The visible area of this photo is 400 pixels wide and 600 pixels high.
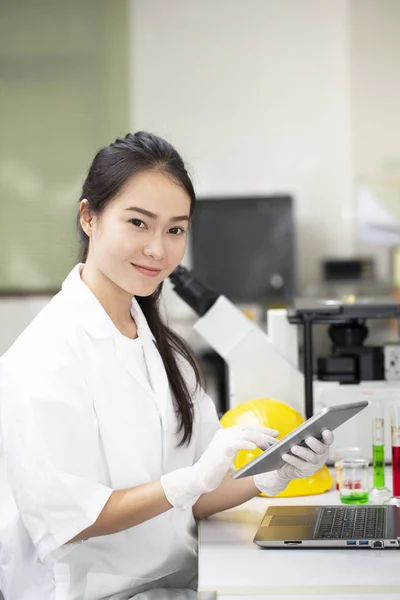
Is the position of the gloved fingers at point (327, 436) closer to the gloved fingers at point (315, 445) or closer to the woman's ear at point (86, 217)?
the gloved fingers at point (315, 445)

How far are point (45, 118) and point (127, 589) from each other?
472cm

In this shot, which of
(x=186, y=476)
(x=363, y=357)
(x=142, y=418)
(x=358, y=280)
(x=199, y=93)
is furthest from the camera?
(x=199, y=93)

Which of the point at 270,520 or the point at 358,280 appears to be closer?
the point at 270,520

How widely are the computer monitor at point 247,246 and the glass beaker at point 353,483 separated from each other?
366 centimetres

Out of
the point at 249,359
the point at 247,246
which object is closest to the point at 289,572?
the point at 249,359

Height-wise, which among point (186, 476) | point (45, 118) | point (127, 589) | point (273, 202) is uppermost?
point (45, 118)

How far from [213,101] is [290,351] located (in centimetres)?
382

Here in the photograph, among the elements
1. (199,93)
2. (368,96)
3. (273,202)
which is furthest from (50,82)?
(368,96)

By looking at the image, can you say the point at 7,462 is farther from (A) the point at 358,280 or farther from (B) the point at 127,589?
(A) the point at 358,280

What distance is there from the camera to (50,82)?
572 centimetres

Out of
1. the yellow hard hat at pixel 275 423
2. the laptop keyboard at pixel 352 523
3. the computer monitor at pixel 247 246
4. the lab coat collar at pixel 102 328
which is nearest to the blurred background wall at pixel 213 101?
the computer monitor at pixel 247 246

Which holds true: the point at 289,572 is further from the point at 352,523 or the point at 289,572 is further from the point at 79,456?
the point at 79,456

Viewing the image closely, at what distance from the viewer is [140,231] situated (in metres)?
1.47

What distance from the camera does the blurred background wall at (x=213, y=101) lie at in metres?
5.58
